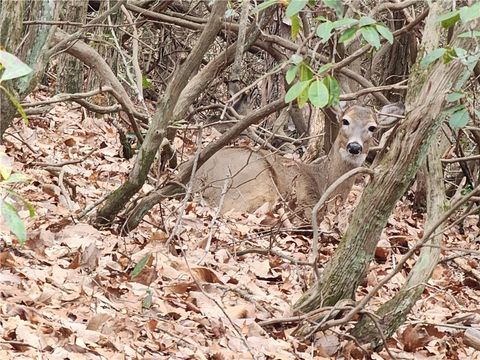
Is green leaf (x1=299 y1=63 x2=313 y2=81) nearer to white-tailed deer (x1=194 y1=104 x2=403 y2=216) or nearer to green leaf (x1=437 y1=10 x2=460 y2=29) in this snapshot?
green leaf (x1=437 y1=10 x2=460 y2=29)

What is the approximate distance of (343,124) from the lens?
7.48m

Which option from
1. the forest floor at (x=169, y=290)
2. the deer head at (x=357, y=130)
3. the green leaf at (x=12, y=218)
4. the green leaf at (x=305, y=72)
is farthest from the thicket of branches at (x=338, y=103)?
the green leaf at (x=12, y=218)

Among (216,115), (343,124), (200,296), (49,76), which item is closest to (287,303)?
(200,296)

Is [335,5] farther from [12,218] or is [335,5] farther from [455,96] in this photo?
[12,218]

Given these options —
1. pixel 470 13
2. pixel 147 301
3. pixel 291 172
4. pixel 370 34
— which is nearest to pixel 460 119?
pixel 370 34

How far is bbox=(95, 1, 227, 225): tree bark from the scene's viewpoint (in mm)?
4802

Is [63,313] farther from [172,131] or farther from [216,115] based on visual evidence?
[216,115]

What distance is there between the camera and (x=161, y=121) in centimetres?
496

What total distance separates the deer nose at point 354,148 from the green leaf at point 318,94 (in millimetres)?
4226

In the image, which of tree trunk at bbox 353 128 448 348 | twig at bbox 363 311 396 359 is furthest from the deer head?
twig at bbox 363 311 396 359

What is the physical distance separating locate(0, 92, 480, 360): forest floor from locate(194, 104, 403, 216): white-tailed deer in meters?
0.83

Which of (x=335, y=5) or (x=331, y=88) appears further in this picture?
(x=331, y=88)

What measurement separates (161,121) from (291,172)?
3091 millimetres

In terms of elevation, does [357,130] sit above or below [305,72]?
below
